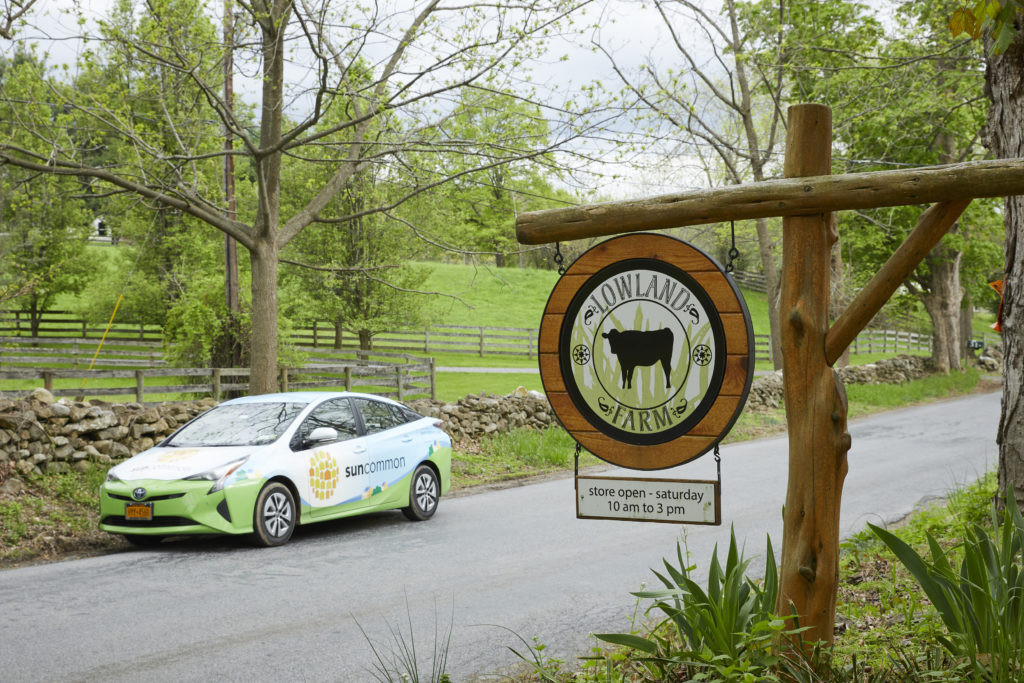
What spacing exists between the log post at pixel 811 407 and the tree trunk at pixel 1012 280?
2.45 metres

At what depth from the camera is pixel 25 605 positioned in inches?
286

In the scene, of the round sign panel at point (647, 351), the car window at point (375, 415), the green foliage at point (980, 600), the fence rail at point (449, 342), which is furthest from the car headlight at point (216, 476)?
the fence rail at point (449, 342)

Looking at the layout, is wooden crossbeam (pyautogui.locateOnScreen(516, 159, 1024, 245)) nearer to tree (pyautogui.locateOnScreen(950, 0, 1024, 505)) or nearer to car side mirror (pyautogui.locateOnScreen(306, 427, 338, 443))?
tree (pyautogui.locateOnScreen(950, 0, 1024, 505))

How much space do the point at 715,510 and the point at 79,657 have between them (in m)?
4.30

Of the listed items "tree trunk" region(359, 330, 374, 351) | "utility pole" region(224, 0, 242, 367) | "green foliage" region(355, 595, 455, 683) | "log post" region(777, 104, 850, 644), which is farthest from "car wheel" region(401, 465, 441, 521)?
"tree trunk" region(359, 330, 374, 351)

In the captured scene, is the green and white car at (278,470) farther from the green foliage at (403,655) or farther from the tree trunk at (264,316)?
the tree trunk at (264,316)

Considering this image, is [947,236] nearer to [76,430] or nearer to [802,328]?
[76,430]

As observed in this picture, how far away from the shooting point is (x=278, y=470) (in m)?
9.47

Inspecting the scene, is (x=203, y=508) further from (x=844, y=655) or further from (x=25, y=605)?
(x=844, y=655)

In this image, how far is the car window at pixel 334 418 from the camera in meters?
10.2

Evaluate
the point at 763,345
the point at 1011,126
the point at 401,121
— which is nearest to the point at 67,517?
the point at 401,121

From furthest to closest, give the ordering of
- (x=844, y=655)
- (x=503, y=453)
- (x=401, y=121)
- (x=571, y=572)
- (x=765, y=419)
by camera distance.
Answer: (x=765, y=419)
(x=503, y=453)
(x=401, y=121)
(x=571, y=572)
(x=844, y=655)

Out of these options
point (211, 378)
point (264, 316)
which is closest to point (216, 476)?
point (264, 316)

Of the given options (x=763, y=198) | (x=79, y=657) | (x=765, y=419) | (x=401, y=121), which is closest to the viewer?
(x=763, y=198)
